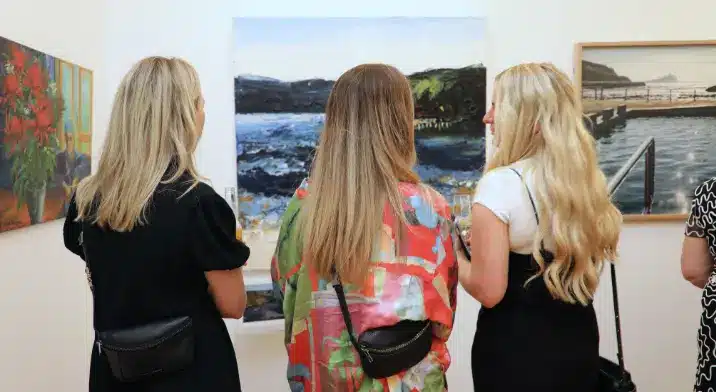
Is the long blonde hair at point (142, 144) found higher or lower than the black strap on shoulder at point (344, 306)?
higher

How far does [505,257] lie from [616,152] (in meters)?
1.63

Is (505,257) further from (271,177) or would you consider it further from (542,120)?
(271,177)

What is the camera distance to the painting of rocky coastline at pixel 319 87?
2740 mm

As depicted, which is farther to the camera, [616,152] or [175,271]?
[616,152]

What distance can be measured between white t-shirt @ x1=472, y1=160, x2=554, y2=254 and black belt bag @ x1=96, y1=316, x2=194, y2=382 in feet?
2.68

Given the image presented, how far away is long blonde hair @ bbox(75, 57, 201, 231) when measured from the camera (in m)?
1.38

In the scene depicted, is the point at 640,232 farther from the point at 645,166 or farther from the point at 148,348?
the point at 148,348

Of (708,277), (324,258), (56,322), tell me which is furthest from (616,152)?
(56,322)

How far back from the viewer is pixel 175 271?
1.42 metres

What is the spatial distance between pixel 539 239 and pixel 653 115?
1718 mm

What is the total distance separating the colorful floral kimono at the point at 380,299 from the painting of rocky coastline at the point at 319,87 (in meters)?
1.23

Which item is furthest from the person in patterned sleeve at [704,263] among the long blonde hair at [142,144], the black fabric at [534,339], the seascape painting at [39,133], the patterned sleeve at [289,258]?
the seascape painting at [39,133]

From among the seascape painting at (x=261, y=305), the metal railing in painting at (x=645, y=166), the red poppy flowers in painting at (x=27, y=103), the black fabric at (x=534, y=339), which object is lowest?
the seascape painting at (x=261, y=305)

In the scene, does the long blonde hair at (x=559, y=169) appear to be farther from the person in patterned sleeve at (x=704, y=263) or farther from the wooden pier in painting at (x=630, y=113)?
the wooden pier in painting at (x=630, y=113)
